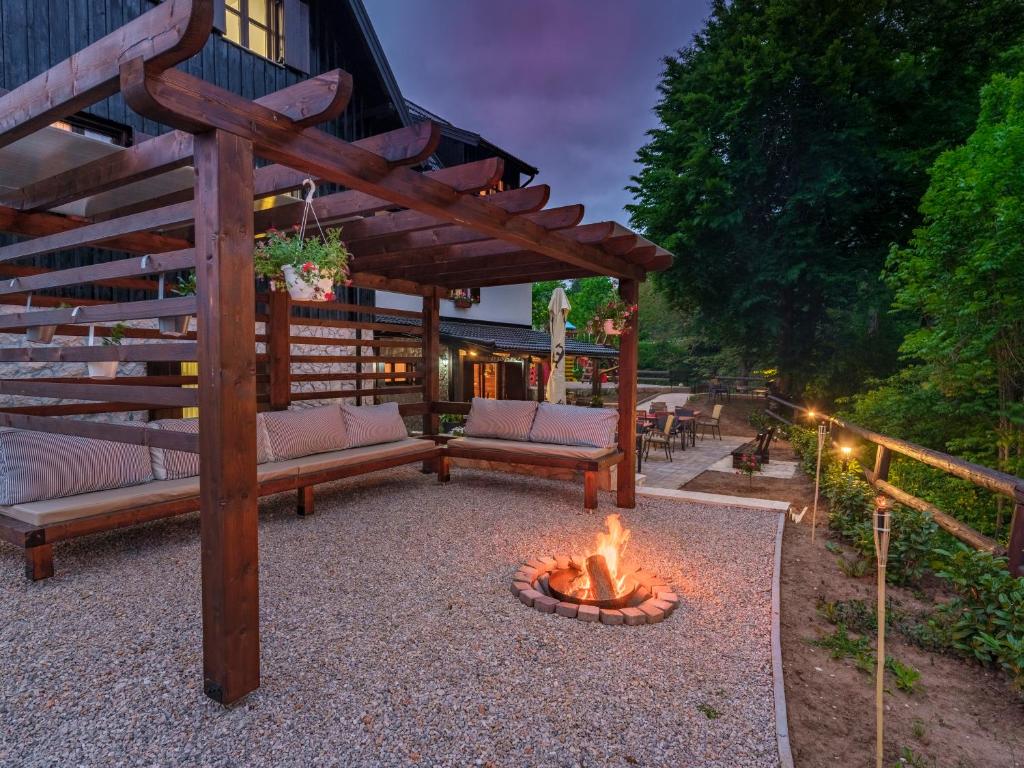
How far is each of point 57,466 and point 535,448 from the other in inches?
168

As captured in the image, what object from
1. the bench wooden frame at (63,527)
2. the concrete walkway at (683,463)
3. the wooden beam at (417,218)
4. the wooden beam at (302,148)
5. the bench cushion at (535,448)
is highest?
the wooden beam at (417,218)

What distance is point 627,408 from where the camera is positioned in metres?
6.24

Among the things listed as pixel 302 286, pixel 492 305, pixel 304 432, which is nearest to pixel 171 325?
pixel 302 286

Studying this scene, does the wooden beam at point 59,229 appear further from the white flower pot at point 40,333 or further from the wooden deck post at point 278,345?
the wooden deck post at point 278,345

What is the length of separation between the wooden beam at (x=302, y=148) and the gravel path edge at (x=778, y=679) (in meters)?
3.13

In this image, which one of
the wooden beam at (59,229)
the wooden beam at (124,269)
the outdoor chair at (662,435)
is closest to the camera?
the wooden beam at (124,269)

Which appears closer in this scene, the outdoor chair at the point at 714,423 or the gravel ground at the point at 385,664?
the gravel ground at the point at 385,664

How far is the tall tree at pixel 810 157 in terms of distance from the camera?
12203mm

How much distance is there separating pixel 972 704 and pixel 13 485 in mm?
5874

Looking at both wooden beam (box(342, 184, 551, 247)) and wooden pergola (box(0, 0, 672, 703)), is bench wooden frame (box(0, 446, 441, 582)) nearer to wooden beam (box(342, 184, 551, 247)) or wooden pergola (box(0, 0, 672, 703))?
wooden pergola (box(0, 0, 672, 703))

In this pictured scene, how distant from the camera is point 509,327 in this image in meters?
15.6

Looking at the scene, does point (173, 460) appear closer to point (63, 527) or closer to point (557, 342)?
point (63, 527)

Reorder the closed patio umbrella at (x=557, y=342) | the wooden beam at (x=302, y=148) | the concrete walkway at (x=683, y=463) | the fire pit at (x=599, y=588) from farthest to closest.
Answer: the concrete walkway at (x=683, y=463) < the closed patio umbrella at (x=557, y=342) < the fire pit at (x=599, y=588) < the wooden beam at (x=302, y=148)

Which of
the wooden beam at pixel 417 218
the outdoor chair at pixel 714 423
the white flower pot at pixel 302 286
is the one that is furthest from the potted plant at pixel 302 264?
the outdoor chair at pixel 714 423
